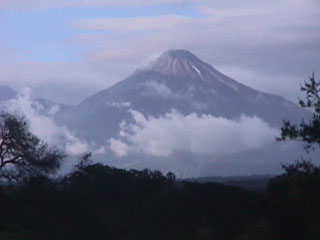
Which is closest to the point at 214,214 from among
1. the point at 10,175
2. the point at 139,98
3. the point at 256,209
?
the point at 256,209

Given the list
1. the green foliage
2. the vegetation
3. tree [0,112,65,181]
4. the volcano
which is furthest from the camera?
the volcano

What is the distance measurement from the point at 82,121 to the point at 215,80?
3817 cm

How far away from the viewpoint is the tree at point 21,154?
3641 centimetres

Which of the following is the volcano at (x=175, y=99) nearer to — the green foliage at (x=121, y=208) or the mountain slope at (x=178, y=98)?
the mountain slope at (x=178, y=98)

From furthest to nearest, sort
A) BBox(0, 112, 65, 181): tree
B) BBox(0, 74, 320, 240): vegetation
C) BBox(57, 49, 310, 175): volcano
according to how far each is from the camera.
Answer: BBox(57, 49, 310, 175): volcano, BBox(0, 112, 65, 181): tree, BBox(0, 74, 320, 240): vegetation

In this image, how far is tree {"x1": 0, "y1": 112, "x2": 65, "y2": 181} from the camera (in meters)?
36.4

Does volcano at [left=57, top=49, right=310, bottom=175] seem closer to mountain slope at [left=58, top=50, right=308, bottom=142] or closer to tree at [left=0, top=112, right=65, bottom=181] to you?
mountain slope at [left=58, top=50, right=308, bottom=142]

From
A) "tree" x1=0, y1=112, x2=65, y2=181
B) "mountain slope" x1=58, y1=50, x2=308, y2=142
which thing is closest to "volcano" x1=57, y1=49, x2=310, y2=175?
"mountain slope" x1=58, y1=50, x2=308, y2=142

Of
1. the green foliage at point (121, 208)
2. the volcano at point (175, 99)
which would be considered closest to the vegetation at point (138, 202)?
the green foliage at point (121, 208)

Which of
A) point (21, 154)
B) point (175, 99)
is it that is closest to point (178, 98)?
point (175, 99)

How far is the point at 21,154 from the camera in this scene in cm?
3700

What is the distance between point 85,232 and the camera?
28438 mm

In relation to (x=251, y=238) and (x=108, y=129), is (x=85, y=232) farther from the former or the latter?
(x=108, y=129)

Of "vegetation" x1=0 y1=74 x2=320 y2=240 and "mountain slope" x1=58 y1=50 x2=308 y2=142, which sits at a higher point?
"mountain slope" x1=58 y1=50 x2=308 y2=142
